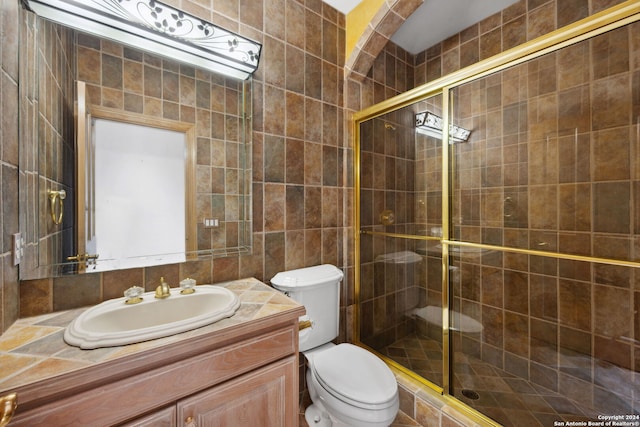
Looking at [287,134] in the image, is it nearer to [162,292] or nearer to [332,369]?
[162,292]

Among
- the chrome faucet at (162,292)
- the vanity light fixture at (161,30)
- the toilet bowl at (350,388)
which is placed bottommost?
the toilet bowl at (350,388)

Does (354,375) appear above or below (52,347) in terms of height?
below

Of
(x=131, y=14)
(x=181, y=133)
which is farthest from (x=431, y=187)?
(x=131, y=14)

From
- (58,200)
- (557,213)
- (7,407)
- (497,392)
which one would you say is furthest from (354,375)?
(58,200)

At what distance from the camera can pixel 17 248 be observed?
83 centimetres

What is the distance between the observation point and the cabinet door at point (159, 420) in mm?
677

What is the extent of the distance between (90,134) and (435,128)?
1733 millimetres

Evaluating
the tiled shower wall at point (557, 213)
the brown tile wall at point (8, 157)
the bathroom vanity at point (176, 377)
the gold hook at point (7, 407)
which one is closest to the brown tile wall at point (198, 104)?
the brown tile wall at point (8, 157)

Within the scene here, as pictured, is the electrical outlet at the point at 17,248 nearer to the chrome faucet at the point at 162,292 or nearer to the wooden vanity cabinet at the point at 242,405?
the chrome faucet at the point at 162,292

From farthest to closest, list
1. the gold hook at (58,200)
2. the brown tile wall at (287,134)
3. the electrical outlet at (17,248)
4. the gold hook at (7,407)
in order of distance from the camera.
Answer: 1. the brown tile wall at (287,134)
2. the gold hook at (58,200)
3. the electrical outlet at (17,248)
4. the gold hook at (7,407)

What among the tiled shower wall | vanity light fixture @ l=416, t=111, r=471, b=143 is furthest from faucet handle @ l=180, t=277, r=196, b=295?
vanity light fixture @ l=416, t=111, r=471, b=143

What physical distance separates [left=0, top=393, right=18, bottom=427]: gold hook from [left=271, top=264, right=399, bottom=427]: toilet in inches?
37.4

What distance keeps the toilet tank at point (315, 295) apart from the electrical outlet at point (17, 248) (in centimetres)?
98

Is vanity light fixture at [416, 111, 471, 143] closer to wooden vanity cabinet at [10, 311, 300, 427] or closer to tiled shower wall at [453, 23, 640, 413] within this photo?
tiled shower wall at [453, 23, 640, 413]
